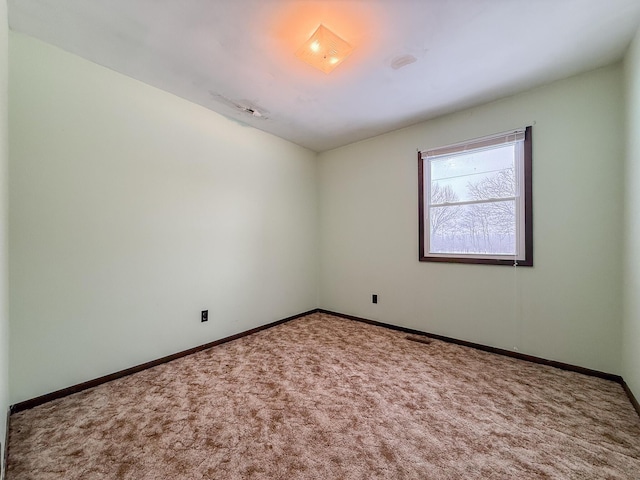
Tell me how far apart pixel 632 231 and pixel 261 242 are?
3376mm

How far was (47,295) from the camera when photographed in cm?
187

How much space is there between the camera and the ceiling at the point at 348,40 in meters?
1.58

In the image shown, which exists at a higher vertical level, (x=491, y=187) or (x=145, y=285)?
(x=491, y=187)

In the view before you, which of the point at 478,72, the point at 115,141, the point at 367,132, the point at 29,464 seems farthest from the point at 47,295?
the point at 478,72

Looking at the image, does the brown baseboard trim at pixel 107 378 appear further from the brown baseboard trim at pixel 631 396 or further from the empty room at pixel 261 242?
the brown baseboard trim at pixel 631 396

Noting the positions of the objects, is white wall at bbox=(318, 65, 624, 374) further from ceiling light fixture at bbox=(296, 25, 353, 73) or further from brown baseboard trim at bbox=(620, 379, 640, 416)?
ceiling light fixture at bbox=(296, 25, 353, 73)

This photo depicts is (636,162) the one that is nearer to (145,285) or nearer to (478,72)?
(478,72)

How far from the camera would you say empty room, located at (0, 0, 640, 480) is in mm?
1511

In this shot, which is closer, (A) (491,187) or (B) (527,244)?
(B) (527,244)

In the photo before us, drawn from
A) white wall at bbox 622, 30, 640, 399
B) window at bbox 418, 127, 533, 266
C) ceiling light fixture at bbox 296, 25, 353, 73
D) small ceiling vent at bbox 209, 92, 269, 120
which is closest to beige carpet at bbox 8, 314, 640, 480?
white wall at bbox 622, 30, 640, 399

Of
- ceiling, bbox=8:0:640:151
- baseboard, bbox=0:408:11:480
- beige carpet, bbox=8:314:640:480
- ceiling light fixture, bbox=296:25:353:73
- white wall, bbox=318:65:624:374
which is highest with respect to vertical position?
ceiling, bbox=8:0:640:151

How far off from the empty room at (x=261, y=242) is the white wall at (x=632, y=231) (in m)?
0.03

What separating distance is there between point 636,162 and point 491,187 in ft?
3.20

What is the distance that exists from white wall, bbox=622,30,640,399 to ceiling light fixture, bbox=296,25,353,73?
1.99 meters
